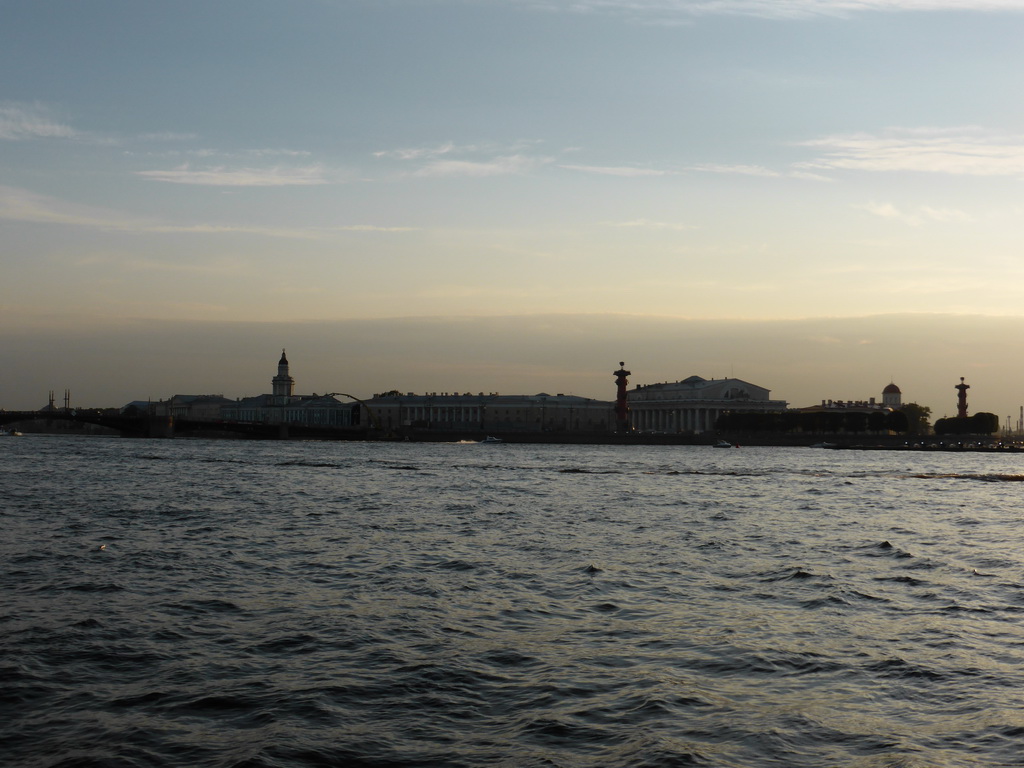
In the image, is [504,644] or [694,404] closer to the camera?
[504,644]

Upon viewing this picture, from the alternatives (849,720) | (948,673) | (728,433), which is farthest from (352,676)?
(728,433)

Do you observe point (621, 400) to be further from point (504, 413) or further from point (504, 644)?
point (504, 644)

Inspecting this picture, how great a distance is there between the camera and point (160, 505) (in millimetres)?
30047

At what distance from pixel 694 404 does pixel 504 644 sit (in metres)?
151

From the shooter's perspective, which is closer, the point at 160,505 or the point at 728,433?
the point at 160,505

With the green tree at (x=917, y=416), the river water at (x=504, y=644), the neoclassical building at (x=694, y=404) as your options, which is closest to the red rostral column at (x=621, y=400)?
the neoclassical building at (x=694, y=404)

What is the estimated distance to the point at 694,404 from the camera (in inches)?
6284

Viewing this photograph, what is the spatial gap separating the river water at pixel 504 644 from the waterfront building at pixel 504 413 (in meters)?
145

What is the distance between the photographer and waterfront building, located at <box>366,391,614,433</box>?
171 meters

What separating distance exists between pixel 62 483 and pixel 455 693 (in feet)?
112

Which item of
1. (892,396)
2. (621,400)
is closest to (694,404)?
(621,400)

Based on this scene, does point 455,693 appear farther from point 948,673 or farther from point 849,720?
point 948,673

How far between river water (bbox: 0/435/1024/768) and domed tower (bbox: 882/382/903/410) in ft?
584

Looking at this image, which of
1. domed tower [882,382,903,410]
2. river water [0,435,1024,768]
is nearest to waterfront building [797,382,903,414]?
domed tower [882,382,903,410]
